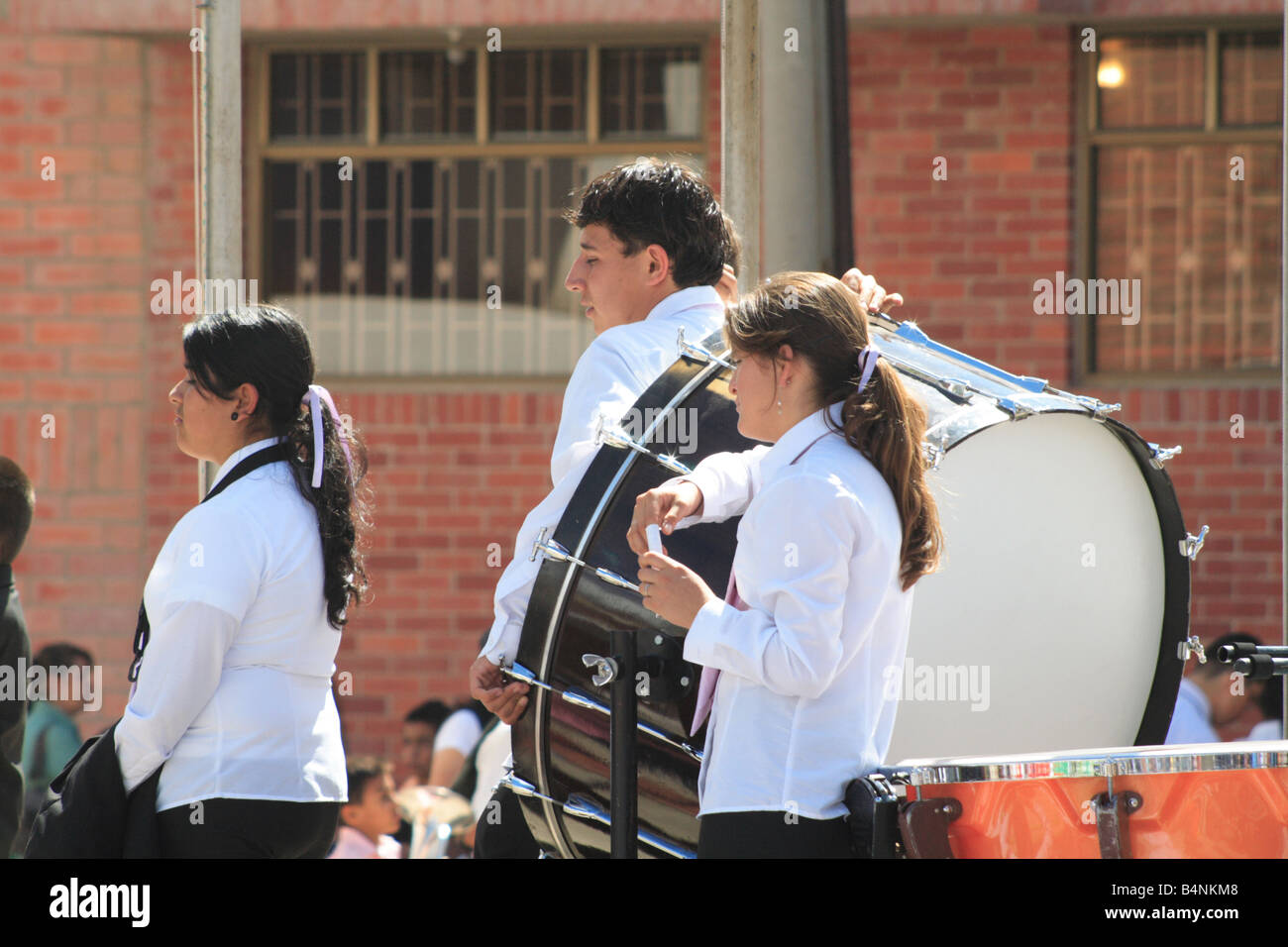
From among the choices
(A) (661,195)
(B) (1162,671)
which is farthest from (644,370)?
(B) (1162,671)

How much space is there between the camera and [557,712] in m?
2.70

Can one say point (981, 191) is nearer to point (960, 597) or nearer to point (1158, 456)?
point (1158, 456)

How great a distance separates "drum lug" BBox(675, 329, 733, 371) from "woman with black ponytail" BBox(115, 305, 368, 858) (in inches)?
24.1

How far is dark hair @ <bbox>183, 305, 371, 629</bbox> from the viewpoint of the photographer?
264cm

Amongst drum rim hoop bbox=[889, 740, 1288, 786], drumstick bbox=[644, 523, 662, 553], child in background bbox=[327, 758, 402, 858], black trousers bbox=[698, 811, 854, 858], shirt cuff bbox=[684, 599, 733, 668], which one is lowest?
child in background bbox=[327, 758, 402, 858]

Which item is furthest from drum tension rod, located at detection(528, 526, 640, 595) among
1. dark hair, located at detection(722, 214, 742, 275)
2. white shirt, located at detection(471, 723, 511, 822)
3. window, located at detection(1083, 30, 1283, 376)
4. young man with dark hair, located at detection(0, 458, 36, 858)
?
window, located at detection(1083, 30, 1283, 376)

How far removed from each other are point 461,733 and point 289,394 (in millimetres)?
3669

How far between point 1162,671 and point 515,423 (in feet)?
14.0

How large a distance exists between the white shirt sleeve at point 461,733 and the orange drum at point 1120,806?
4.08 m

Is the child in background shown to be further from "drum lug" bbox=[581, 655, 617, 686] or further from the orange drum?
the orange drum

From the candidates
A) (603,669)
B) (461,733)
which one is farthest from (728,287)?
(461,733)

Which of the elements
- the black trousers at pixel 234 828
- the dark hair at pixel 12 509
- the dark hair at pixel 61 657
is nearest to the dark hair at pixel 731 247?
the black trousers at pixel 234 828
